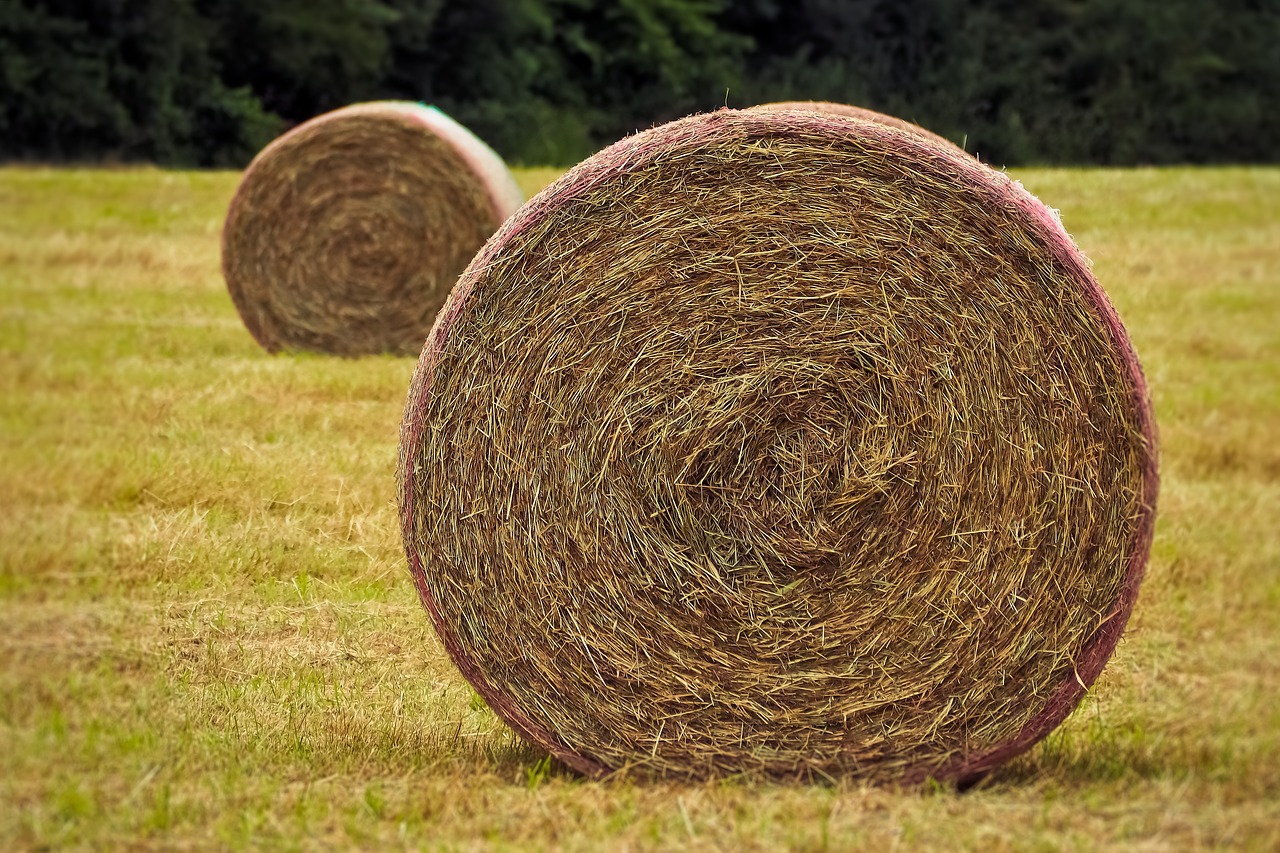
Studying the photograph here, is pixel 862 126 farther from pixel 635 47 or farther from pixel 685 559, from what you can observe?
pixel 635 47

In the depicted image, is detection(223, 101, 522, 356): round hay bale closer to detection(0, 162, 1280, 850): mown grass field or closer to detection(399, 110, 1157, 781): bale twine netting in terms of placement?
detection(0, 162, 1280, 850): mown grass field

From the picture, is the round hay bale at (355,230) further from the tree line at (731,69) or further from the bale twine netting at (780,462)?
the tree line at (731,69)

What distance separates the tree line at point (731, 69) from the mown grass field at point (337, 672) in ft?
61.0

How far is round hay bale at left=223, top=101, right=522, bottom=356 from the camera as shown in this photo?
33.5 feet

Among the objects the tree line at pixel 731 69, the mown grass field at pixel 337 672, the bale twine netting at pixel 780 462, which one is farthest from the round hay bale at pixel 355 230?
the tree line at pixel 731 69

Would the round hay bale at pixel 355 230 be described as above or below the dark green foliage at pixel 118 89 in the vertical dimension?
above

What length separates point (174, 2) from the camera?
25.3 m

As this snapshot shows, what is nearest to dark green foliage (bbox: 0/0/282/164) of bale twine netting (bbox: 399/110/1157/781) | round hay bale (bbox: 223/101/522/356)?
round hay bale (bbox: 223/101/522/356)

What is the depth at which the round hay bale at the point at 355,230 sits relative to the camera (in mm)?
10211

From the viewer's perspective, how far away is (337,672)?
480cm

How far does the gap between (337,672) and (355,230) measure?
596 centimetres

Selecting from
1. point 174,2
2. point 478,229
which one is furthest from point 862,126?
point 174,2

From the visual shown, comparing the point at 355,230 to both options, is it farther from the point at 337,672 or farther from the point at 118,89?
the point at 118,89

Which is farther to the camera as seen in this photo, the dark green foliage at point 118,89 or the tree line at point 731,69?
the tree line at point 731,69
